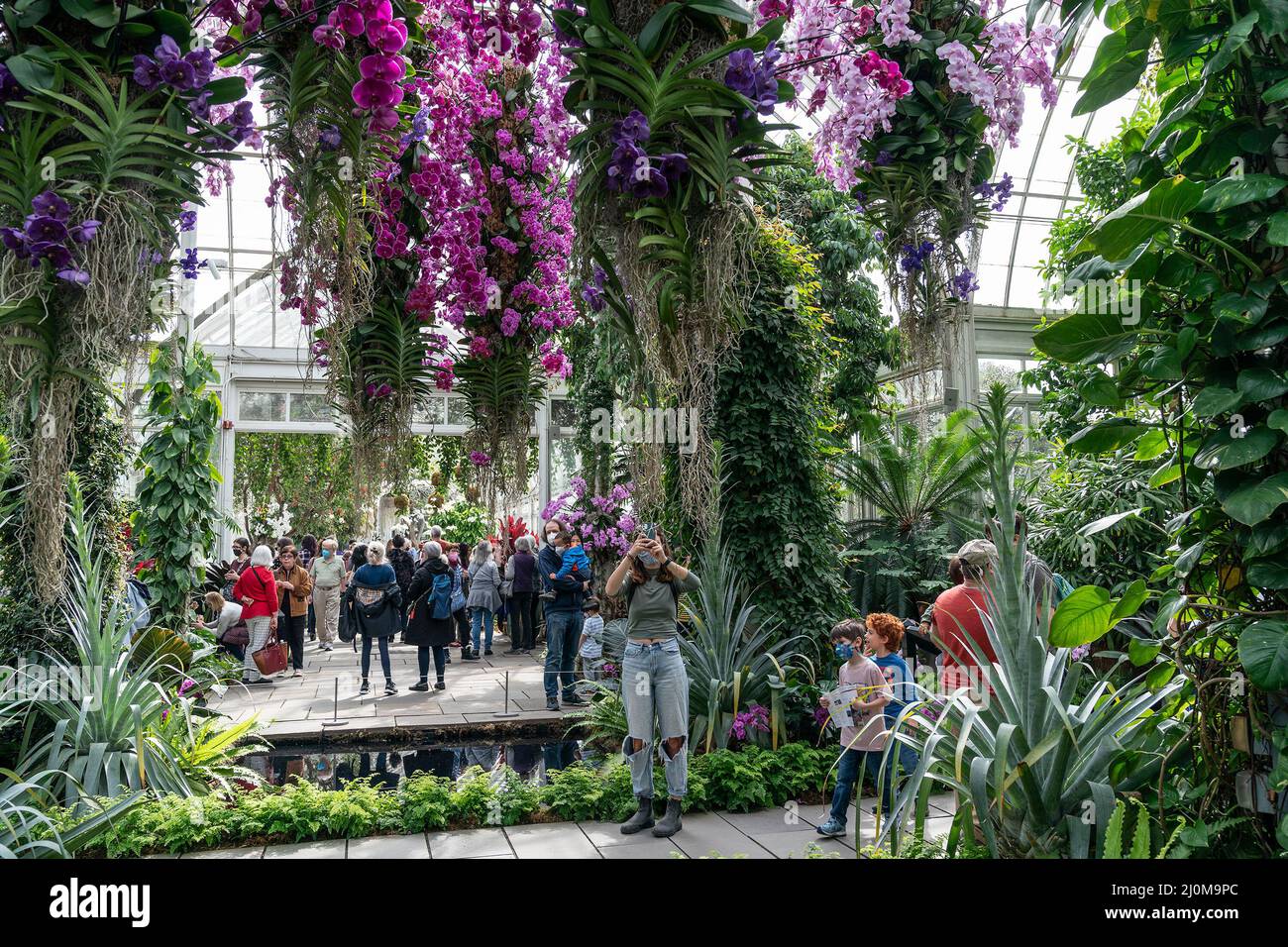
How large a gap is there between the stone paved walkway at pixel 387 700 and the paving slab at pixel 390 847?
149 cm

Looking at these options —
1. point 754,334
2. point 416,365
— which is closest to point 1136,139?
point 416,365

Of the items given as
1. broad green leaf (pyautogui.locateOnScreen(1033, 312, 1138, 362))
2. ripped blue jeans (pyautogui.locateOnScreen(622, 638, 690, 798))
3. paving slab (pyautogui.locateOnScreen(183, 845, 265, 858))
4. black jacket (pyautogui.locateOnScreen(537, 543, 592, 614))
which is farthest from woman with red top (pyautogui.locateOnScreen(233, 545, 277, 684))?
broad green leaf (pyautogui.locateOnScreen(1033, 312, 1138, 362))

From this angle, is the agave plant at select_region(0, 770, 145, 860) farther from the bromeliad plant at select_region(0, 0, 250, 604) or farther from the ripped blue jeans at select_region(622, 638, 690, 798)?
the ripped blue jeans at select_region(622, 638, 690, 798)

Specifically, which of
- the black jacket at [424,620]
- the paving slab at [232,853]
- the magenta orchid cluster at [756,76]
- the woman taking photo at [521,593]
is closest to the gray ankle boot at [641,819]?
the paving slab at [232,853]

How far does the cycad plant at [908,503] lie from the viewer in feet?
28.4

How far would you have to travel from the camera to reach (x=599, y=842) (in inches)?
→ 154

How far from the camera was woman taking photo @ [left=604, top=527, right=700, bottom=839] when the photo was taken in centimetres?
392

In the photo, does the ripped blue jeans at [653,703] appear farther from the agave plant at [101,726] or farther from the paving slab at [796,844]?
the agave plant at [101,726]

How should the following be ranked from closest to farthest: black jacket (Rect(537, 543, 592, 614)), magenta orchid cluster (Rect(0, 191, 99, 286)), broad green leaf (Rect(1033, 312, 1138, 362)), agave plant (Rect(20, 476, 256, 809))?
1. magenta orchid cluster (Rect(0, 191, 99, 286))
2. broad green leaf (Rect(1033, 312, 1138, 362))
3. agave plant (Rect(20, 476, 256, 809))
4. black jacket (Rect(537, 543, 592, 614))

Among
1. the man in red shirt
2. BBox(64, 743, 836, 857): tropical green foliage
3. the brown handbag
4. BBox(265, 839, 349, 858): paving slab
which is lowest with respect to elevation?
BBox(265, 839, 349, 858): paving slab

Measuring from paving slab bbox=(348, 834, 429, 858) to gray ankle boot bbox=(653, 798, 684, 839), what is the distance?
99 centimetres

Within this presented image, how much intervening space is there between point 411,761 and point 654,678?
2.64 m

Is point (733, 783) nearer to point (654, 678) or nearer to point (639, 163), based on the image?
point (654, 678)
